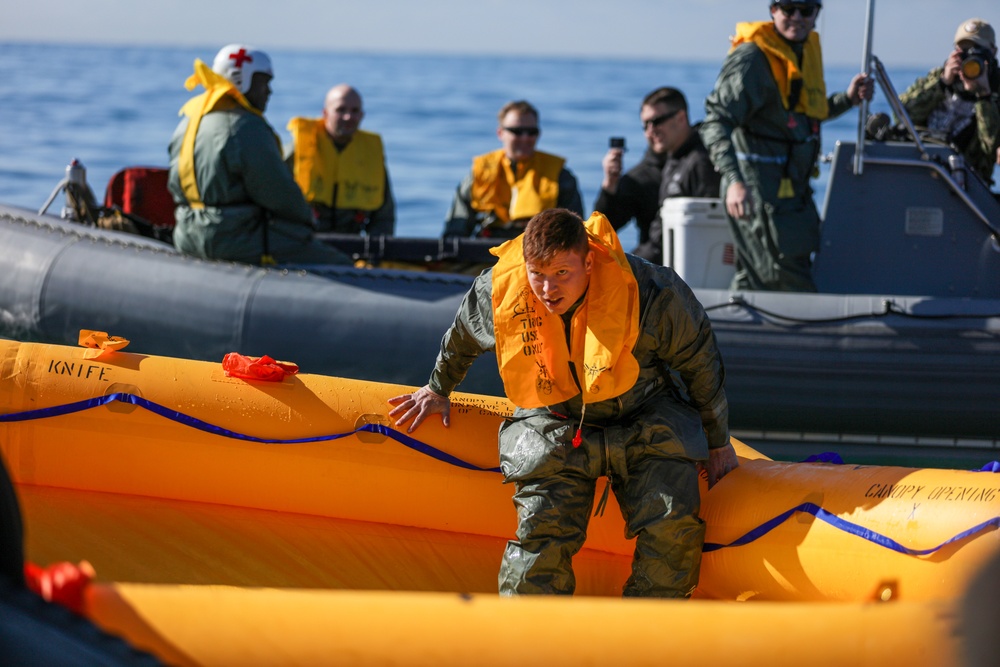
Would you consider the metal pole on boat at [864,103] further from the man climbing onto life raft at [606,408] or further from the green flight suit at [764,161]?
the man climbing onto life raft at [606,408]

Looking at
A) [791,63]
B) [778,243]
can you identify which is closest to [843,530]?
[778,243]

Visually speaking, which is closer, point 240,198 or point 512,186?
point 240,198

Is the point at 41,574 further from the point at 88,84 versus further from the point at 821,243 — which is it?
the point at 88,84

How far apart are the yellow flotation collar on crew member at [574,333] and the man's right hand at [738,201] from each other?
1.50 m

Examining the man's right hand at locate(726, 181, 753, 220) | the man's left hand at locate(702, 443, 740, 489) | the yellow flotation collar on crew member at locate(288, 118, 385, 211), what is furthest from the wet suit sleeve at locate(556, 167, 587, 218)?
the man's left hand at locate(702, 443, 740, 489)

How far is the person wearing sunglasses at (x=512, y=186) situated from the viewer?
5.14 meters

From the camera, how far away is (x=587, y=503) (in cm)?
273

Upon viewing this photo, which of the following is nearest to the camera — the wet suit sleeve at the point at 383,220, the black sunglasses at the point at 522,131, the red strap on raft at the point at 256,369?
the red strap on raft at the point at 256,369

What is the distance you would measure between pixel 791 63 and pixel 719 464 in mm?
1927

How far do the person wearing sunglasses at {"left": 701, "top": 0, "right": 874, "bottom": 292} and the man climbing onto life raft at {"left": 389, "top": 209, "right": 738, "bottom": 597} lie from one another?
160 centimetres

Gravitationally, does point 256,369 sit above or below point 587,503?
above

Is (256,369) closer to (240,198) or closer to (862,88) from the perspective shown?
(240,198)

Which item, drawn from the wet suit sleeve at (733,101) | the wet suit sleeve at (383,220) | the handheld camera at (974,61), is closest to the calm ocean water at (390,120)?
the wet suit sleeve at (383,220)

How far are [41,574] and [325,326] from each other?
2.20m
